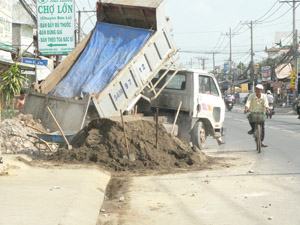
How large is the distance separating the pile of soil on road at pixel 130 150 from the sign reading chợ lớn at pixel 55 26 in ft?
19.3

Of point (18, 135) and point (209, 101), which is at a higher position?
point (209, 101)

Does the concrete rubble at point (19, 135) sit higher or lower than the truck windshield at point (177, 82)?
lower

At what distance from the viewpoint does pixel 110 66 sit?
48.8ft

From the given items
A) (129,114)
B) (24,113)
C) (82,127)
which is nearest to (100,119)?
(82,127)

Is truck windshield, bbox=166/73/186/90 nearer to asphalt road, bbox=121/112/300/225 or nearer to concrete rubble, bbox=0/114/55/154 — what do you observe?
asphalt road, bbox=121/112/300/225

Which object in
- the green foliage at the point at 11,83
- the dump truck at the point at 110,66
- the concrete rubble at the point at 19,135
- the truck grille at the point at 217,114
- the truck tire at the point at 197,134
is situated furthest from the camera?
the green foliage at the point at 11,83

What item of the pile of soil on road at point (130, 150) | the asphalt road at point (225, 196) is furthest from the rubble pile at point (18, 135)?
the asphalt road at point (225, 196)

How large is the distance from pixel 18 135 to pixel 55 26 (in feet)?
16.6

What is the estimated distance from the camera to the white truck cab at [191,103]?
15859mm

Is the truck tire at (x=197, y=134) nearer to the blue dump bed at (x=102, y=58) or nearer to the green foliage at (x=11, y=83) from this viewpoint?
the blue dump bed at (x=102, y=58)

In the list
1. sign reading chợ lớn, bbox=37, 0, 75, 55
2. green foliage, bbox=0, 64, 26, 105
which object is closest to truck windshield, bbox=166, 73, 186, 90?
sign reading chợ lớn, bbox=37, 0, 75, 55

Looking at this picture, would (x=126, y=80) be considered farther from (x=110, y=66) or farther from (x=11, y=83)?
(x=11, y=83)

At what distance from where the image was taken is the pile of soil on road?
12.9 m

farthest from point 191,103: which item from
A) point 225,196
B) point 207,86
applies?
point 225,196
